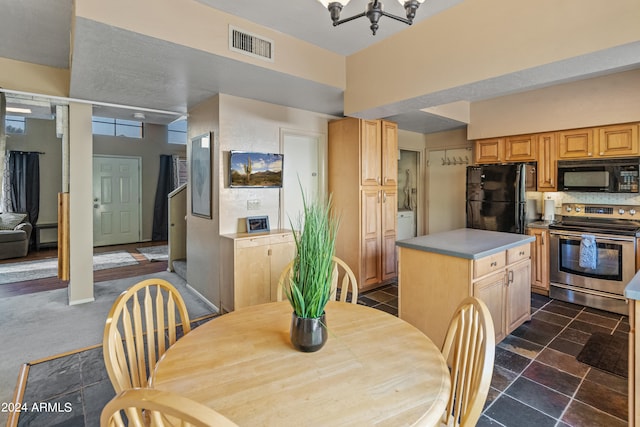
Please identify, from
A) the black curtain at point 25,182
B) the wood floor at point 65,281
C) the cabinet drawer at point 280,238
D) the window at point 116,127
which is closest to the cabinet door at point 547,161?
the cabinet drawer at point 280,238

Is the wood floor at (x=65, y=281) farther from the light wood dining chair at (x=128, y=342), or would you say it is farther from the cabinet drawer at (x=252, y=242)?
the light wood dining chair at (x=128, y=342)

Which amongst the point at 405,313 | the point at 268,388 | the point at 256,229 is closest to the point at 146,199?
the point at 256,229

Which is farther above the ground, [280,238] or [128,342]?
[280,238]

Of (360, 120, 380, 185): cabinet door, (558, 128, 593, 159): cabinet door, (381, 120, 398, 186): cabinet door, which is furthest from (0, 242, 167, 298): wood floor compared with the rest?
(558, 128, 593, 159): cabinet door

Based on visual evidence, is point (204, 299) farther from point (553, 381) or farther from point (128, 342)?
point (553, 381)

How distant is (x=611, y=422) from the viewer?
1.91 metres

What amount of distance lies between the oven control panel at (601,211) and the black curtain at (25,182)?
9650 mm

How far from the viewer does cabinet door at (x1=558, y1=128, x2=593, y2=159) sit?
12.8ft

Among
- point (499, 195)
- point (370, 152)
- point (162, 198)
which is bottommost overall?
point (499, 195)

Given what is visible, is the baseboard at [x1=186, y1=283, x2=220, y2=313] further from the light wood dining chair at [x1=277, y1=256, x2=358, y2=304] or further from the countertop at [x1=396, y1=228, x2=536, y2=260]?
the countertop at [x1=396, y1=228, x2=536, y2=260]

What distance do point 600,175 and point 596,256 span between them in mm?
967

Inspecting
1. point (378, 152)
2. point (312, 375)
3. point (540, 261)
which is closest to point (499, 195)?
point (540, 261)

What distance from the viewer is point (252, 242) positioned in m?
3.35

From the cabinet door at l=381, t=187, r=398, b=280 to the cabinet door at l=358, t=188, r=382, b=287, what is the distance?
9cm
